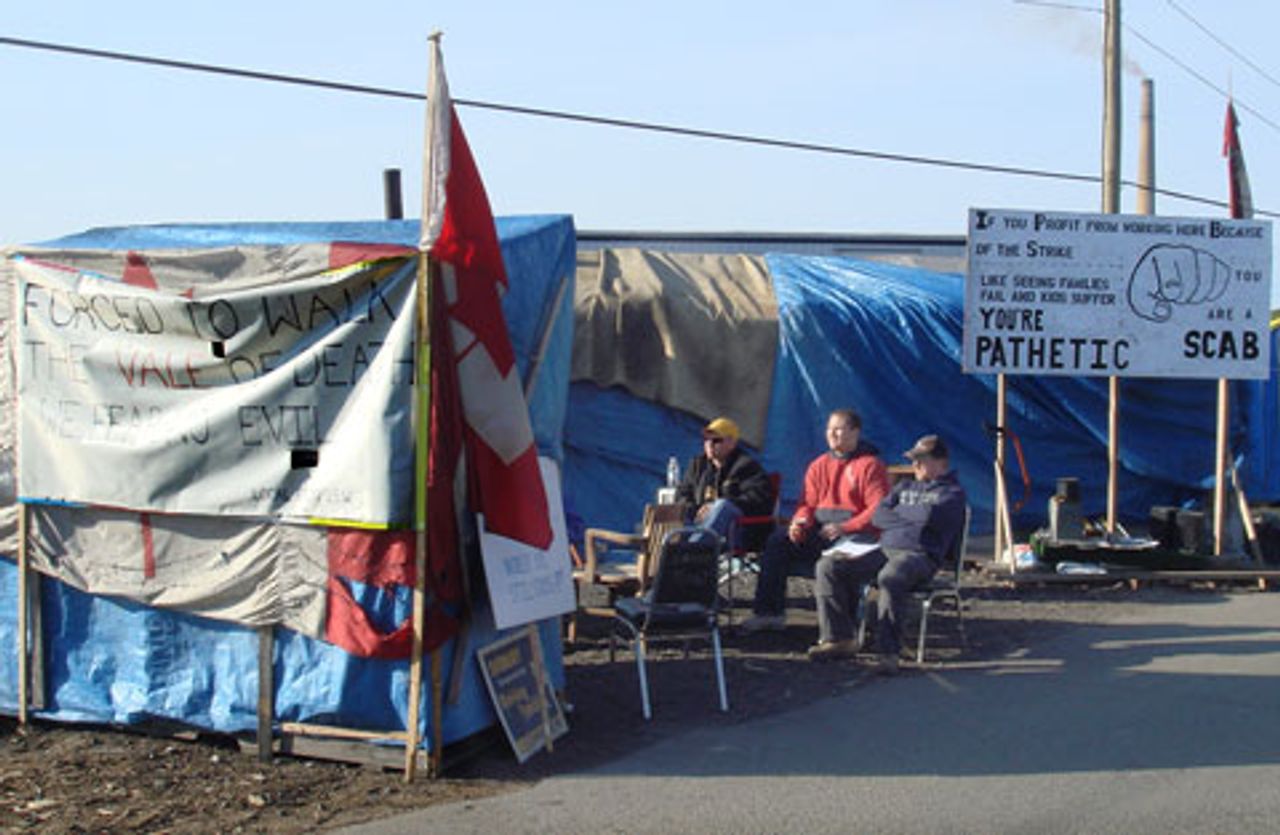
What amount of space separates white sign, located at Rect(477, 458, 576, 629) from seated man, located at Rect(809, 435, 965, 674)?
7.76 ft

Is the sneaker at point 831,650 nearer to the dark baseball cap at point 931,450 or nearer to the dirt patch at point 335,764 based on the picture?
the dirt patch at point 335,764

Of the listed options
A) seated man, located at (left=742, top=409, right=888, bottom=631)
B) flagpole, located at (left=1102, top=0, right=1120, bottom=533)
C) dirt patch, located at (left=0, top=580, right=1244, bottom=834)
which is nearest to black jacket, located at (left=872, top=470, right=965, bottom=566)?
seated man, located at (left=742, top=409, right=888, bottom=631)

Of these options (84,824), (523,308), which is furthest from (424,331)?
(84,824)

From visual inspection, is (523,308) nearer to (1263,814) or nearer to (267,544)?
(267,544)

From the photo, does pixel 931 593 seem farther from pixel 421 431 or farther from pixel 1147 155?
pixel 1147 155

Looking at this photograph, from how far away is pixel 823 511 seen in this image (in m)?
10.3

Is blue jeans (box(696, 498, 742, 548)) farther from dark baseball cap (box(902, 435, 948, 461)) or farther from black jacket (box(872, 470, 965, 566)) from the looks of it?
dark baseball cap (box(902, 435, 948, 461))

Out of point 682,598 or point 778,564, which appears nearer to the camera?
point 682,598

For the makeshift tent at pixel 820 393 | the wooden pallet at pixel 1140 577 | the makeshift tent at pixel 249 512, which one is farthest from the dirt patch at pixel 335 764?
the makeshift tent at pixel 820 393

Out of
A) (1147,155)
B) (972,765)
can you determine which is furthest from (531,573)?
(1147,155)

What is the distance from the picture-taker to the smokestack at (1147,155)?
76.9 ft

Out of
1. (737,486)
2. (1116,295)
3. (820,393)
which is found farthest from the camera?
(820,393)

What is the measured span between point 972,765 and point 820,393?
760cm

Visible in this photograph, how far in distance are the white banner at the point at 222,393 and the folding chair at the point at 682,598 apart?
1.91 m
